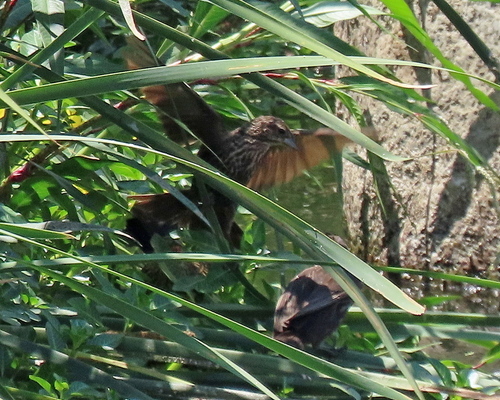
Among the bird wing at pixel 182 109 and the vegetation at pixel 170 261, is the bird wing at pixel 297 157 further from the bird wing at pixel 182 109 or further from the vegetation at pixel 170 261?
the bird wing at pixel 182 109

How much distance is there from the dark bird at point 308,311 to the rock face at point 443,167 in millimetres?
1226

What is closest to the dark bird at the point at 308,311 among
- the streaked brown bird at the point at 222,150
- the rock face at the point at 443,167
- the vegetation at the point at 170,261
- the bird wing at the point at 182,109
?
the vegetation at the point at 170,261

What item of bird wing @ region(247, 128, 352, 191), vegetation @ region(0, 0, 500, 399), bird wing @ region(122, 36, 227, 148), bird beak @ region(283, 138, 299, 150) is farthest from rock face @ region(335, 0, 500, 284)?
vegetation @ region(0, 0, 500, 399)

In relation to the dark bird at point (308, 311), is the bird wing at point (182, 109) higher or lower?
higher

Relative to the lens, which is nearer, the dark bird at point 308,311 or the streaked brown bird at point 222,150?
the dark bird at point 308,311

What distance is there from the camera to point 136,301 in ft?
6.01

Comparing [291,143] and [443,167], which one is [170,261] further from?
[443,167]

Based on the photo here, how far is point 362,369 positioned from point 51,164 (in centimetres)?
95

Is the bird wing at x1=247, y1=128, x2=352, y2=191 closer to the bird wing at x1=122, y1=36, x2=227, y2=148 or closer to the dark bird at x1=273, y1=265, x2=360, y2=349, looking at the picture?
the bird wing at x1=122, y1=36, x2=227, y2=148

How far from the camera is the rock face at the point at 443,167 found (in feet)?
11.8

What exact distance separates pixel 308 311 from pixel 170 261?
0.52m

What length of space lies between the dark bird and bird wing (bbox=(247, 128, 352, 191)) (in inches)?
15.9

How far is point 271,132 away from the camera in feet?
9.58

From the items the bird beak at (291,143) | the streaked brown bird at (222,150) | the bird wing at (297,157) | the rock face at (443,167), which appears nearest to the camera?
the streaked brown bird at (222,150)
